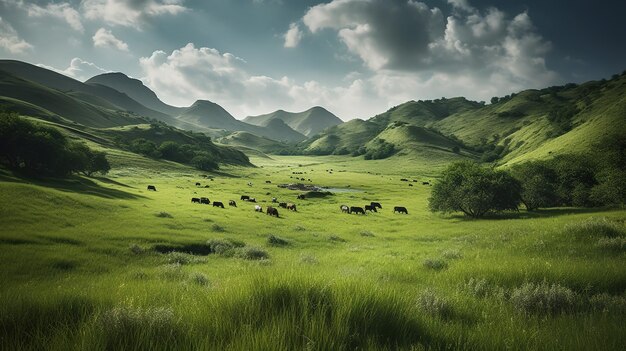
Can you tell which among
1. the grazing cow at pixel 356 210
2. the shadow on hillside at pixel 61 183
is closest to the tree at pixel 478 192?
the grazing cow at pixel 356 210

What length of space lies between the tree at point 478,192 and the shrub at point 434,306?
5614cm

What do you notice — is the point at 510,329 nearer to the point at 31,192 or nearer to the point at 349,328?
the point at 349,328

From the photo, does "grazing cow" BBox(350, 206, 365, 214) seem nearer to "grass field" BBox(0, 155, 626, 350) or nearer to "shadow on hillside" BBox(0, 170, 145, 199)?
"shadow on hillside" BBox(0, 170, 145, 199)

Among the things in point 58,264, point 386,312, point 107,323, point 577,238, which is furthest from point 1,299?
point 577,238

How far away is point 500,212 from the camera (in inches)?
2270

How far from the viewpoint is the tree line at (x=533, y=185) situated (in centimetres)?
5500

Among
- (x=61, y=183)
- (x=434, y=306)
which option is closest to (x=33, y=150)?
(x=61, y=183)

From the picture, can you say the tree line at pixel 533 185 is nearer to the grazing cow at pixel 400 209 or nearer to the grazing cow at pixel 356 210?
the grazing cow at pixel 400 209

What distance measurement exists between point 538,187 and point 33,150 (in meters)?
90.2

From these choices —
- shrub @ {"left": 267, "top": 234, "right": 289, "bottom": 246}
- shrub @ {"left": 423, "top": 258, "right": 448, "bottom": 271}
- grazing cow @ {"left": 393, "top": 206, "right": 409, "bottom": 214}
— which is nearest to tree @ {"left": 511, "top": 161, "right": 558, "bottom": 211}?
grazing cow @ {"left": 393, "top": 206, "right": 409, "bottom": 214}

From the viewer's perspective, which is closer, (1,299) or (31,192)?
(1,299)

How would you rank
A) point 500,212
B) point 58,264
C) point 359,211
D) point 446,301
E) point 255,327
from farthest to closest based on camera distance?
1. point 359,211
2. point 500,212
3. point 58,264
4. point 446,301
5. point 255,327

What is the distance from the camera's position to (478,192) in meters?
56.5

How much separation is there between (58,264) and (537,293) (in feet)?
72.5
